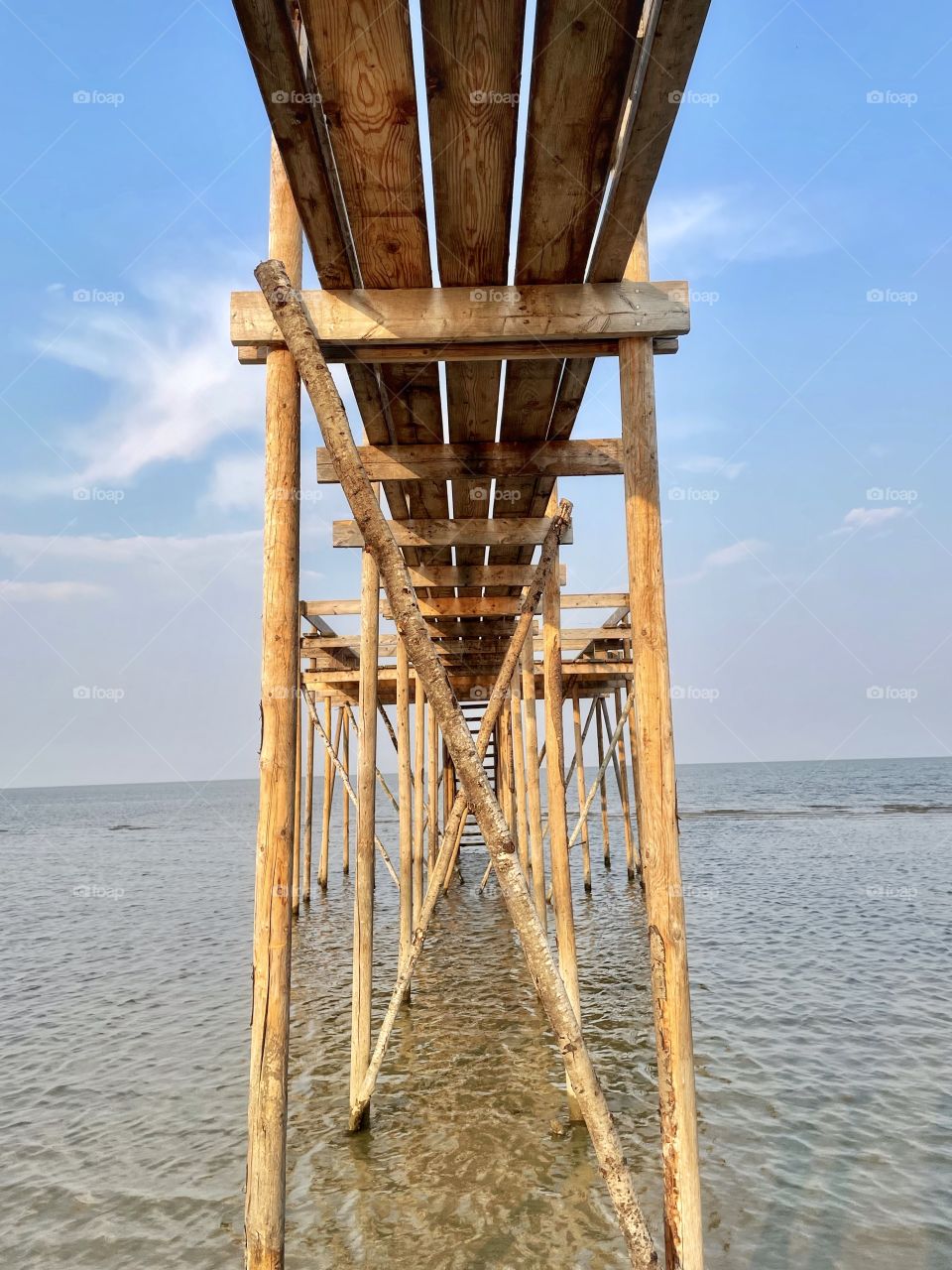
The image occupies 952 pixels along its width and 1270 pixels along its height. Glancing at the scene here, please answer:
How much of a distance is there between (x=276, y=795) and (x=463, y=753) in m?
0.81

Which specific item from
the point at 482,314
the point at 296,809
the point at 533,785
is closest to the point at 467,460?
the point at 482,314

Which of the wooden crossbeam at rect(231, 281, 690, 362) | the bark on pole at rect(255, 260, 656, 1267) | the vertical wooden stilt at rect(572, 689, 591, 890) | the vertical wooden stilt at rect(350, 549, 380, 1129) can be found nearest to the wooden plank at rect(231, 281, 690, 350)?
the wooden crossbeam at rect(231, 281, 690, 362)

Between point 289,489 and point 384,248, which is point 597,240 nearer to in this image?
point 384,248

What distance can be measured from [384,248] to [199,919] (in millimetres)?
15153

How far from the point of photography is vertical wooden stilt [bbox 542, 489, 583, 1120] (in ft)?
18.6

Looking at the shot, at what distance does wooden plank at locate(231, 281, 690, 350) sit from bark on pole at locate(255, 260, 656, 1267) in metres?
0.28

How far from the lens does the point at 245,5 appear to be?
2455mm

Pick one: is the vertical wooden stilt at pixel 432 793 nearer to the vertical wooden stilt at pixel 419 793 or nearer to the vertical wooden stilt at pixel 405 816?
the vertical wooden stilt at pixel 419 793

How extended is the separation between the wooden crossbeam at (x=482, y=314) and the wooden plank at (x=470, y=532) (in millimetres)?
2936

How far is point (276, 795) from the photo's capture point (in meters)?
3.40

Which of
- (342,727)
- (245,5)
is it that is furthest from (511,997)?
(342,727)

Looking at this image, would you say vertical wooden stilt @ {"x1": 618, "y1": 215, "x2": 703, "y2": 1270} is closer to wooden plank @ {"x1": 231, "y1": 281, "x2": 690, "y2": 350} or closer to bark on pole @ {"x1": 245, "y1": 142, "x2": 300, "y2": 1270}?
wooden plank @ {"x1": 231, "y1": 281, "x2": 690, "y2": 350}

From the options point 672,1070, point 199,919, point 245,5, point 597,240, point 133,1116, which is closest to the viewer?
point 245,5

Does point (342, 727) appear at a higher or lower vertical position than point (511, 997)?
higher
